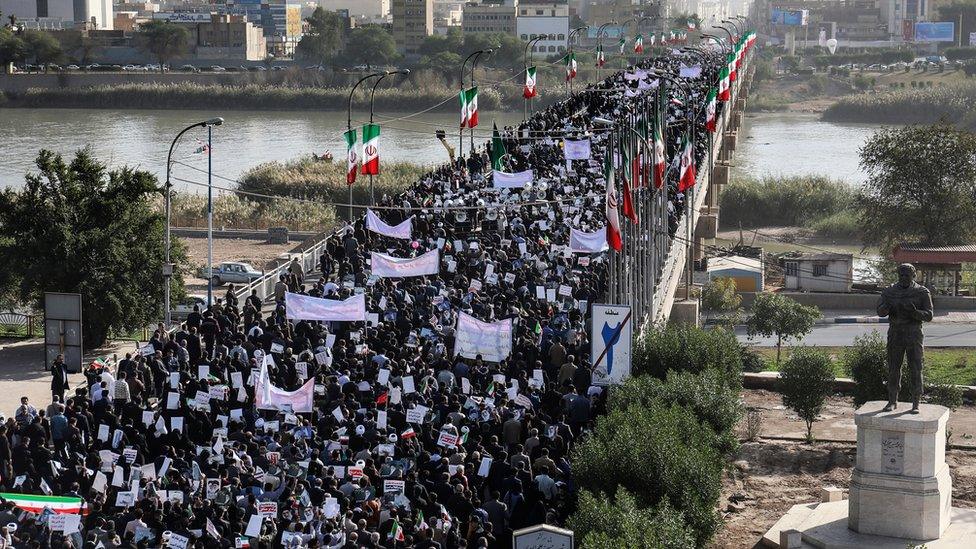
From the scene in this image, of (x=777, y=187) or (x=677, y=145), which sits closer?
(x=677, y=145)

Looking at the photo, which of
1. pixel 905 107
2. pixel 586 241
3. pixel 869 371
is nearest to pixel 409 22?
pixel 905 107

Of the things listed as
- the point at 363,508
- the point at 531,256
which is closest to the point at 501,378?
the point at 363,508

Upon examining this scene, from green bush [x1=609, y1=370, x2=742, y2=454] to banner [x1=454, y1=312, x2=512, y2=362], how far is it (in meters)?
1.64

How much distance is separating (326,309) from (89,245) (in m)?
11.7

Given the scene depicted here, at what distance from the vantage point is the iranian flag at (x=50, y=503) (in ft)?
46.0

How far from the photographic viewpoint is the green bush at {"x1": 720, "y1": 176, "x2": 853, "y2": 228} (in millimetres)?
62344

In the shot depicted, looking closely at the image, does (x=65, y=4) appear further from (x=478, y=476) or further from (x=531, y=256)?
(x=478, y=476)

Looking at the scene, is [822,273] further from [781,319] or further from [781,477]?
[781,477]

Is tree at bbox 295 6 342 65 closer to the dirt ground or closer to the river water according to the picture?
the river water

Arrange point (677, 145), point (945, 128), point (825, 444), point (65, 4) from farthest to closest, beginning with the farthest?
1. point (65, 4)
2. point (945, 128)
3. point (677, 145)
4. point (825, 444)

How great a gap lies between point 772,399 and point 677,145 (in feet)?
41.3

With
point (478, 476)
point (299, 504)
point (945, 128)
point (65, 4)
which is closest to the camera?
point (299, 504)

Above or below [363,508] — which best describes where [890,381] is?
above

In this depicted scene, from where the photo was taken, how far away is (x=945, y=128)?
165 feet
